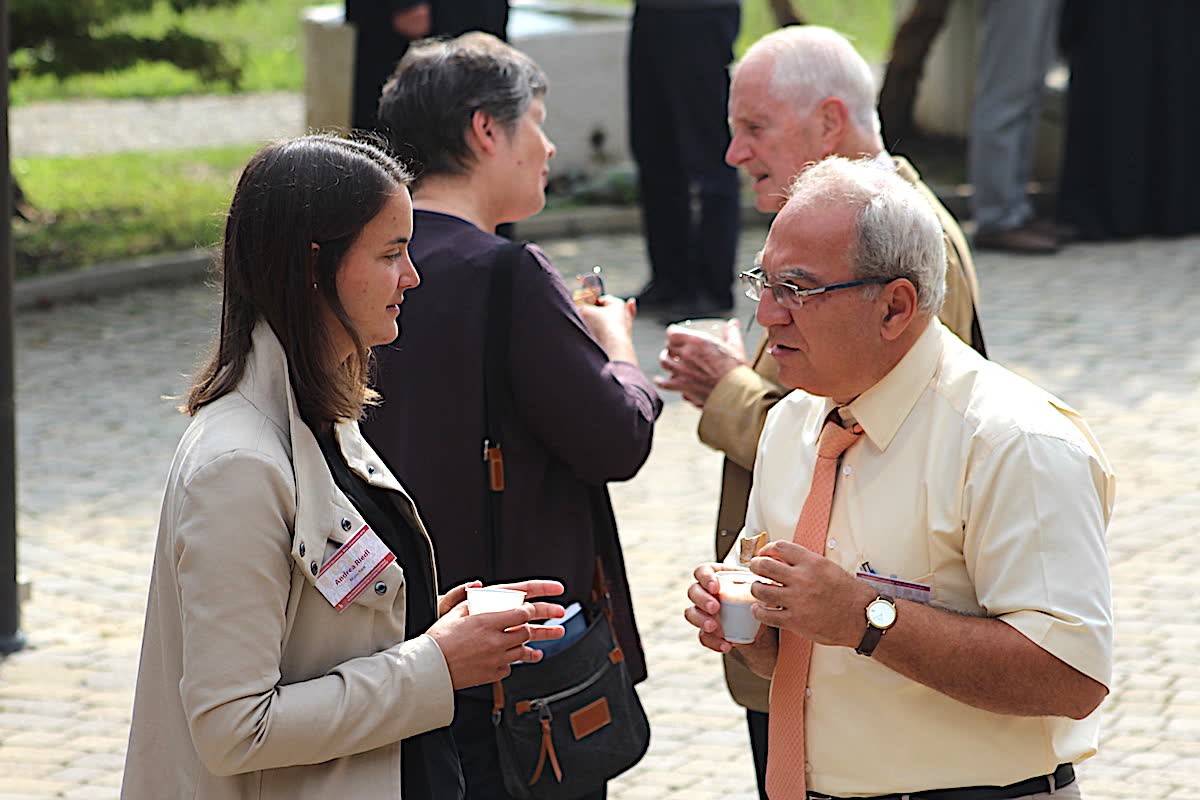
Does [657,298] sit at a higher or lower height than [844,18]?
lower

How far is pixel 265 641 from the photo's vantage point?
242 centimetres

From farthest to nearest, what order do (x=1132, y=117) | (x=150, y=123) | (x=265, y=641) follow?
(x=150, y=123)
(x=1132, y=117)
(x=265, y=641)

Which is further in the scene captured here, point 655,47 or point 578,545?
point 655,47

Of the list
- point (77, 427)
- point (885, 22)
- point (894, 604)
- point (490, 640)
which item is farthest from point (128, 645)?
point (885, 22)

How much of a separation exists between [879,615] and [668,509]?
4.36 m

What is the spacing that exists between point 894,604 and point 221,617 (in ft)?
3.24

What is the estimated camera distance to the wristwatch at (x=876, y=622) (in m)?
2.56

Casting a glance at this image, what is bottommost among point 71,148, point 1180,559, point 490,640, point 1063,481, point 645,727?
point 71,148

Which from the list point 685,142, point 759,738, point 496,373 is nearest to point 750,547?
point 496,373

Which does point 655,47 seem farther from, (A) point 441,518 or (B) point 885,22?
(B) point 885,22

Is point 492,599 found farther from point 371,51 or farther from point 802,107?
point 371,51

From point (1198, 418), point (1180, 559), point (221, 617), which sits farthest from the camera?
point (1198, 418)

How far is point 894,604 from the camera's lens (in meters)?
2.58

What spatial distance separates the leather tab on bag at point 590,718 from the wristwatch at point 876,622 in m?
0.97
